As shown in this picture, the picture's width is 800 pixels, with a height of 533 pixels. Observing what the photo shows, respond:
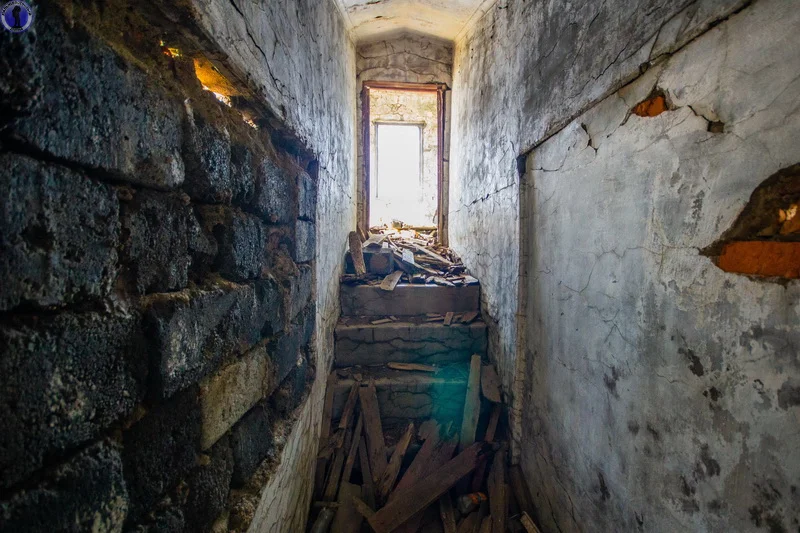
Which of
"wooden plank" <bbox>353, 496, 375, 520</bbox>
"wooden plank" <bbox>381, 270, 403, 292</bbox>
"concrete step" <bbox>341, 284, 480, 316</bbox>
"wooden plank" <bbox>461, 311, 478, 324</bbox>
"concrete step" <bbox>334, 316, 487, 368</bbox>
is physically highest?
"wooden plank" <bbox>381, 270, 403, 292</bbox>

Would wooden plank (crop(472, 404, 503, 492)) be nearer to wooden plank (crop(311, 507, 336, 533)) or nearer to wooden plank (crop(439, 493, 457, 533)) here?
wooden plank (crop(439, 493, 457, 533))

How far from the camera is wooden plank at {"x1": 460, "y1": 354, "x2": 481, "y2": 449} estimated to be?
2.91 meters

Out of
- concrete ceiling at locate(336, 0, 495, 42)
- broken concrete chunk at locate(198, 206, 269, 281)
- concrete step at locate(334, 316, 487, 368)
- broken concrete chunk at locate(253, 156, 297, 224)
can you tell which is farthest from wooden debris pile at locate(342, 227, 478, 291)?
broken concrete chunk at locate(198, 206, 269, 281)

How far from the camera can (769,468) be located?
0.98 metres

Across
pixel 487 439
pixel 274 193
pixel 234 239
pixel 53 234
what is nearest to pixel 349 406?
pixel 487 439

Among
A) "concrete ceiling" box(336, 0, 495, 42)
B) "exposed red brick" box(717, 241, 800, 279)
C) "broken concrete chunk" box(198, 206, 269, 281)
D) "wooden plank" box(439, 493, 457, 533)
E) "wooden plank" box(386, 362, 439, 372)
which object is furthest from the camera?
"concrete ceiling" box(336, 0, 495, 42)

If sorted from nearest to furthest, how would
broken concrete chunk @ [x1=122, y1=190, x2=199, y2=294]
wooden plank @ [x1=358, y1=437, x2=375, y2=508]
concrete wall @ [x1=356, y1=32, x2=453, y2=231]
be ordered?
broken concrete chunk @ [x1=122, y1=190, x2=199, y2=294]
wooden plank @ [x1=358, y1=437, x2=375, y2=508]
concrete wall @ [x1=356, y1=32, x2=453, y2=231]

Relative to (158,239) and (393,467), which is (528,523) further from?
(158,239)

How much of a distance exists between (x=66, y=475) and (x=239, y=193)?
86cm

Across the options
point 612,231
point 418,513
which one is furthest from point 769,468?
point 418,513

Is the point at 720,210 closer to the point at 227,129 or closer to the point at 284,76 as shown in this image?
the point at 227,129

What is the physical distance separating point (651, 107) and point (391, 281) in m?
2.88

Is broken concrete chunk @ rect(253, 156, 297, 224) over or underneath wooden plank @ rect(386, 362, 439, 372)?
over

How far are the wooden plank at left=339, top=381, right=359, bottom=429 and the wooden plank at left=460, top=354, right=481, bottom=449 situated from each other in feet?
3.00
